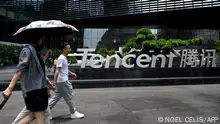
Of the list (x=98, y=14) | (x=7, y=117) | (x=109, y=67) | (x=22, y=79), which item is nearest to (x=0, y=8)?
(x=98, y=14)

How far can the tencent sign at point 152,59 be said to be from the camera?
13883mm

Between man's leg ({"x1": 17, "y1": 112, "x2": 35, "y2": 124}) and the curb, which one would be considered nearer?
man's leg ({"x1": 17, "y1": 112, "x2": 35, "y2": 124})

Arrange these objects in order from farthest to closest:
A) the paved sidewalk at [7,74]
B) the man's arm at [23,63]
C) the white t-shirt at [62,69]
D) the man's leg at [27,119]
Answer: the paved sidewalk at [7,74] → the white t-shirt at [62,69] → the man's leg at [27,119] → the man's arm at [23,63]

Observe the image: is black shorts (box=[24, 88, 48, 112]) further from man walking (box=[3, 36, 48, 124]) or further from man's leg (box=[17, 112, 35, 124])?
man's leg (box=[17, 112, 35, 124])

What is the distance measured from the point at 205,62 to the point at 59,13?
17.6 metres

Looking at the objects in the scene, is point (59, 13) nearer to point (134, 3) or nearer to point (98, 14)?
point (98, 14)

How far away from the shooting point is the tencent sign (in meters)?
13.9

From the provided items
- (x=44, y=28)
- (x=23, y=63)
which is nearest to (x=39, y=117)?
(x=23, y=63)

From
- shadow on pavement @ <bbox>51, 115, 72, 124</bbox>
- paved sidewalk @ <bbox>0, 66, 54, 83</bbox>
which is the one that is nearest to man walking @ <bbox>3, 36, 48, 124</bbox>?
shadow on pavement @ <bbox>51, 115, 72, 124</bbox>

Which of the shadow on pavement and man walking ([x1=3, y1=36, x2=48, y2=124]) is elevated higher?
man walking ([x1=3, y1=36, x2=48, y2=124])

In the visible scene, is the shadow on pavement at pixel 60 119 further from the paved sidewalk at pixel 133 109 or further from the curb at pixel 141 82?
the curb at pixel 141 82

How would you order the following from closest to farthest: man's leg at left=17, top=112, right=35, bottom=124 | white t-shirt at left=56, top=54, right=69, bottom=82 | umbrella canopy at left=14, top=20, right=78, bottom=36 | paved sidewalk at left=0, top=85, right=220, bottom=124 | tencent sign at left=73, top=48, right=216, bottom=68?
man's leg at left=17, top=112, right=35, bottom=124, umbrella canopy at left=14, top=20, right=78, bottom=36, white t-shirt at left=56, top=54, right=69, bottom=82, paved sidewalk at left=0, top=85, right=220, bottom=124, tencent sign at left=73, top=48, right=216, bottom=68

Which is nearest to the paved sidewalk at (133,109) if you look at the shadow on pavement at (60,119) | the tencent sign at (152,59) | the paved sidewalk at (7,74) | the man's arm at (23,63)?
the shadow on pavement at (60,119)

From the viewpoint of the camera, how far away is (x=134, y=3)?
2512 cm
